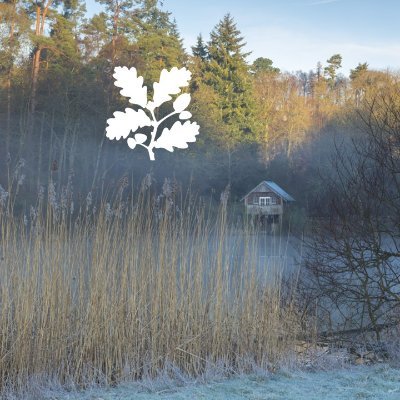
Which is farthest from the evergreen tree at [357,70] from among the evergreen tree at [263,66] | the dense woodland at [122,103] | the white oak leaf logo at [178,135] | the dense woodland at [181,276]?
the white oak leaf logo at [178,135]

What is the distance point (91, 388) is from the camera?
2830 mm

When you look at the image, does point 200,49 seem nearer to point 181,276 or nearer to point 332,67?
point 332,67

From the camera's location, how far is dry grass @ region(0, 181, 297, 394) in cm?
295

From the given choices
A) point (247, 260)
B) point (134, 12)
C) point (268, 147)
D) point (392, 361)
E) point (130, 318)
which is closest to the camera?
point (130, 318)

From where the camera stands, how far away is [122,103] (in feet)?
48.1

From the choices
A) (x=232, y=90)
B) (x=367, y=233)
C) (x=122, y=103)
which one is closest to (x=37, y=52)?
(x=122, y=103)

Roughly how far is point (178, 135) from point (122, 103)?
11.6m

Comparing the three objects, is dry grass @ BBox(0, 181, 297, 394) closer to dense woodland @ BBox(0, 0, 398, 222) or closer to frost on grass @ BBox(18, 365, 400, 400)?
frost on grass @ BBox(18, 365, 400, 400)

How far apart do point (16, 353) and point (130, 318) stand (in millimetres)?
570

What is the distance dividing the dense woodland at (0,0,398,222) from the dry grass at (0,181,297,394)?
8.29 meters

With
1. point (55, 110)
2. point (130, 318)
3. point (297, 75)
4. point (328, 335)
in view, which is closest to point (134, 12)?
point (55, 110)

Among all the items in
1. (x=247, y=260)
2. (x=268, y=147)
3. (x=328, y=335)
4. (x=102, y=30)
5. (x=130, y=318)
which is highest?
(x=102, y=30)

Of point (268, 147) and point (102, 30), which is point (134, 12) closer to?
point (102, 30)

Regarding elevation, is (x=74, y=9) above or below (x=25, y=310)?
above
